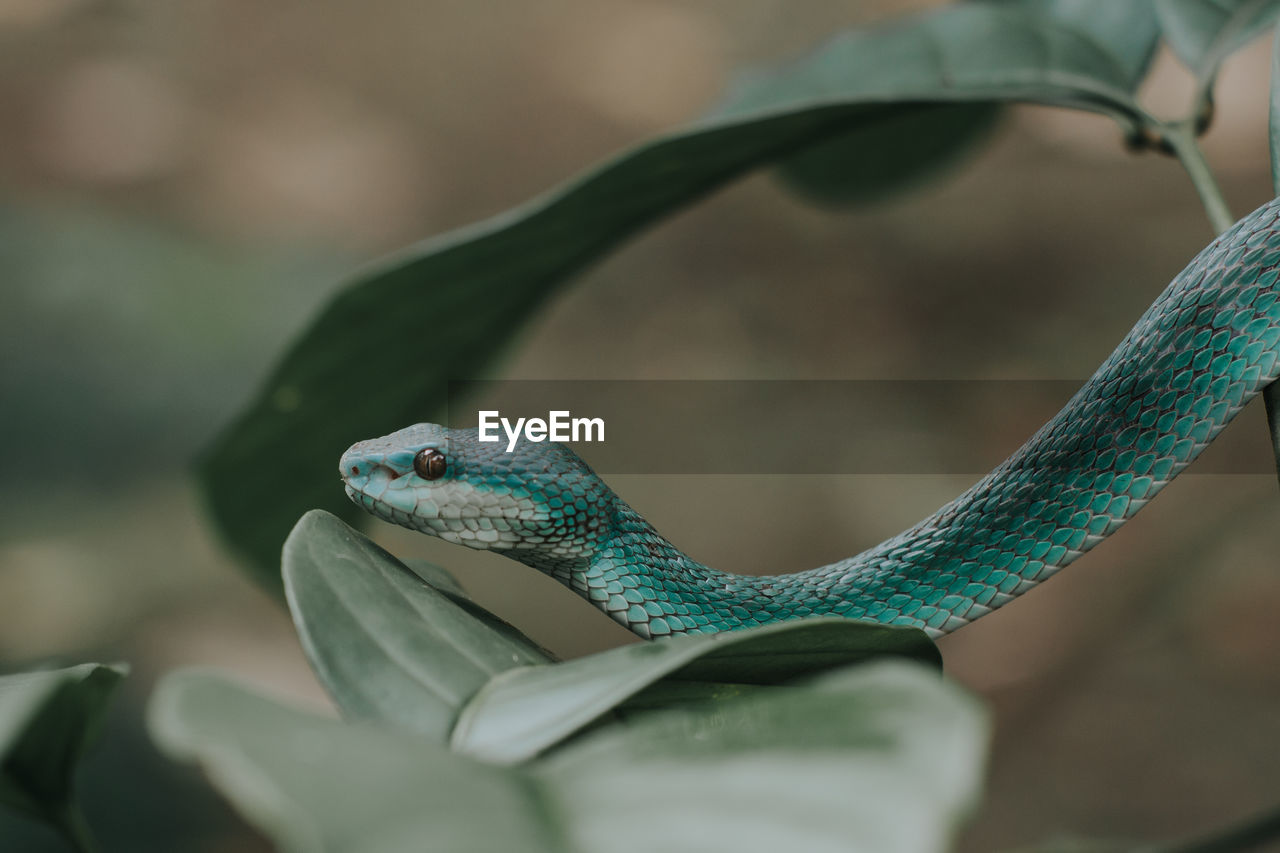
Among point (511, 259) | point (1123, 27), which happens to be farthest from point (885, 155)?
point (511, 259)

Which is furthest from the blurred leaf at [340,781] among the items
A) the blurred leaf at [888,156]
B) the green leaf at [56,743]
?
the blurred leaf at [888,156]

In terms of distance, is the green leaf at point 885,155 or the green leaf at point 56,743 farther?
the green leaf at point 885,155

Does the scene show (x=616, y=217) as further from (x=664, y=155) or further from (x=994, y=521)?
(x=994, y=521)

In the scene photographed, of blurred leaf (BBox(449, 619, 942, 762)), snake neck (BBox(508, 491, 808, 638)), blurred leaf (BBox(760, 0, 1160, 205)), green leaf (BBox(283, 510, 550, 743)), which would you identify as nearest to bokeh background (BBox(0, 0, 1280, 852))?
blurred leaf (BBox(760, 0, 1160, 205))

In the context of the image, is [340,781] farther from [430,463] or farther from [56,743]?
[430,463]

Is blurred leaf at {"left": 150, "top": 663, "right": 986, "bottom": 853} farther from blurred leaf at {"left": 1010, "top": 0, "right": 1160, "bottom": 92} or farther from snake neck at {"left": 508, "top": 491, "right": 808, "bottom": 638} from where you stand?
blurred leaf at {"left": 1010, "top": 0, "right": 1160, "bottom": 92}

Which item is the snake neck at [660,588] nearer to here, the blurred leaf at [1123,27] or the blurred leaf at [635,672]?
the blurred leaf at [635,672]

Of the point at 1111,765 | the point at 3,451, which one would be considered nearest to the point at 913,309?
the point at 1111,765
